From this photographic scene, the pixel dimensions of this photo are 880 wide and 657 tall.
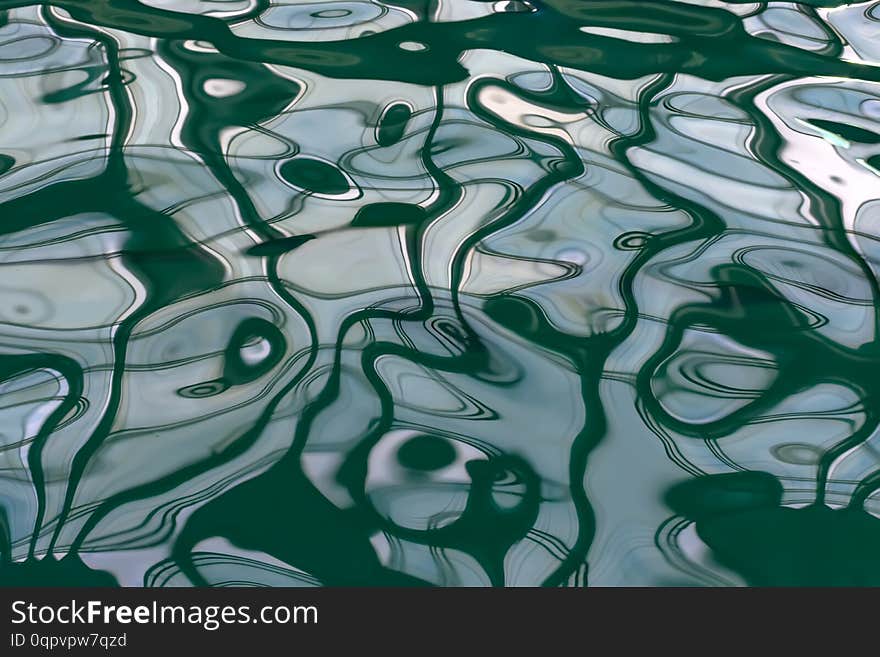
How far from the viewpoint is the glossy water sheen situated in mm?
1022

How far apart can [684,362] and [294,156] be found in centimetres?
76

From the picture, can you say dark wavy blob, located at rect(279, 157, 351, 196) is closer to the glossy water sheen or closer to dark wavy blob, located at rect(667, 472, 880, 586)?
the glossy water sheen

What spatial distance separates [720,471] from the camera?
108 centimetres

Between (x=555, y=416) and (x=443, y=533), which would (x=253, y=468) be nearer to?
(x=443, y=533)

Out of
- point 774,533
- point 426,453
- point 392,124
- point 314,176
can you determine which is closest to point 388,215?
point 314,176

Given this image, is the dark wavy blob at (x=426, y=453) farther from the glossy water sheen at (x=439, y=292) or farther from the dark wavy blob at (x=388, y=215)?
the dark wavy blob at (x=388, y=215)

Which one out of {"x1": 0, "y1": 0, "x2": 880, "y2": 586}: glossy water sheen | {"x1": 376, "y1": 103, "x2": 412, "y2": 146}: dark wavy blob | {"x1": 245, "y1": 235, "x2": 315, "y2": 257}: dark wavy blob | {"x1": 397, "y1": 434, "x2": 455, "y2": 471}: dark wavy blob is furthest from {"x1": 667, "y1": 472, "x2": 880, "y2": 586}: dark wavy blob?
{"x1": 376, "y1": 103, "x2": 412, "y2": 146}: dark wavy blob

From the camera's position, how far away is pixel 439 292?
4.32ft

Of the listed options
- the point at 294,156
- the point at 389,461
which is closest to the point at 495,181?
the point at 294,156

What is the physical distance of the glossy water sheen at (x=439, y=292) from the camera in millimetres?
1022

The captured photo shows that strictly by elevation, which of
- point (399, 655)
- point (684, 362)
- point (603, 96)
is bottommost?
point (399, 655)

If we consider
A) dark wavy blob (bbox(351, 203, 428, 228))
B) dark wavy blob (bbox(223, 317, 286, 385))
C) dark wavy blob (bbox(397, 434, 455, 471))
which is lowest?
dark wavy blob (bbox(397, 434, 455, 471))

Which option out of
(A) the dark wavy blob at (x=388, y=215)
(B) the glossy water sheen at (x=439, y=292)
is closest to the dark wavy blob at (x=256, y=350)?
(B) the glossy water sheen at (x=439, y=292)

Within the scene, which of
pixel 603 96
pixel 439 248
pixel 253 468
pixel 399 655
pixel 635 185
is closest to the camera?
pixel 399 655
